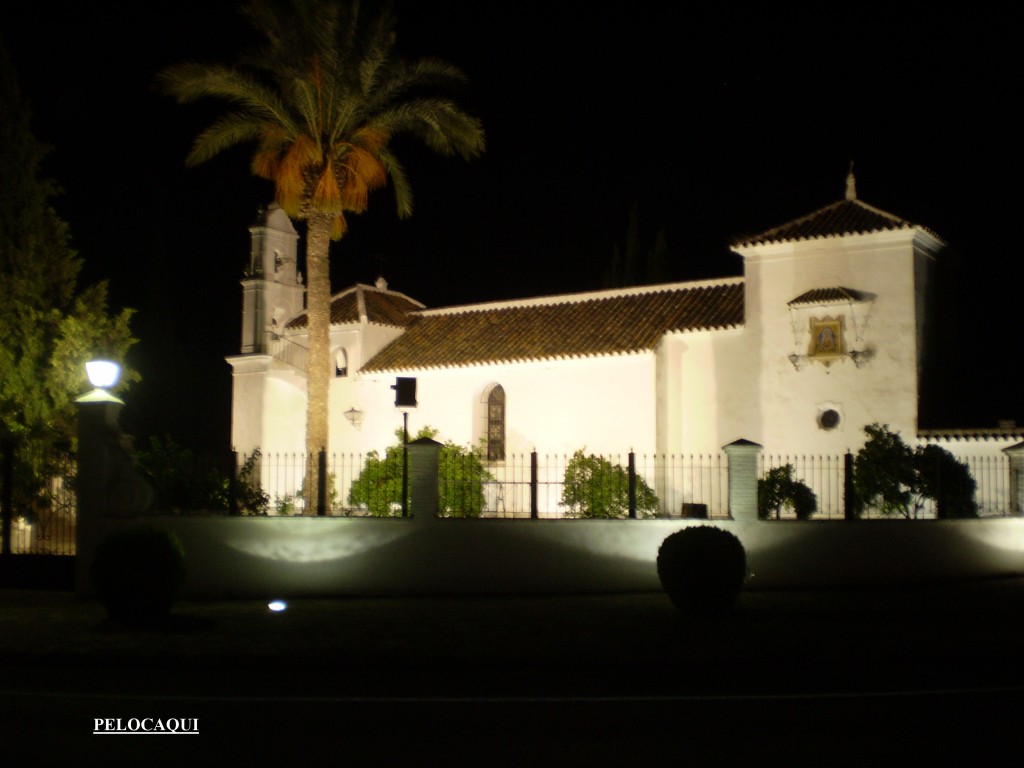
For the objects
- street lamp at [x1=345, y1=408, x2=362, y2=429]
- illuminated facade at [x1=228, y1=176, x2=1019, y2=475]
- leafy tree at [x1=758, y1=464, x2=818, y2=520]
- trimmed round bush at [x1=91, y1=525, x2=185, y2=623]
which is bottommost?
trimmed round bush at [x1=91, y1=525, x2=185, y2=623]

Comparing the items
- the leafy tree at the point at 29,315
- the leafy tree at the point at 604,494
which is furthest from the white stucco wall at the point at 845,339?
the leafy tree at the point at 29,315

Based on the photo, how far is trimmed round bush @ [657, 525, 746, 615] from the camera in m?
14.4

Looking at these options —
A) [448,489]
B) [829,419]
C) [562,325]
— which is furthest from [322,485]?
[562,325]

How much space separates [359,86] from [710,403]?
12.1 m

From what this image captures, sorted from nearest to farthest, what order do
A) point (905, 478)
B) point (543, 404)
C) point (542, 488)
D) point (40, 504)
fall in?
point (40, 504), point (905, 478), point (542, 488), point (543, 404)

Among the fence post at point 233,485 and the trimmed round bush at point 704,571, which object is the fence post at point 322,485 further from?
the trimmed round bush at point 704,571

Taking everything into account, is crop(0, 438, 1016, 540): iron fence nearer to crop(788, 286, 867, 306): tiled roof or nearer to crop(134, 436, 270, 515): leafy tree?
crop(134, 436, 270, 515): leafy tree

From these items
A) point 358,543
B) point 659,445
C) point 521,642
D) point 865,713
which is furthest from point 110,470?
point 659,445

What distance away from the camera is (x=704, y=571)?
14.4m

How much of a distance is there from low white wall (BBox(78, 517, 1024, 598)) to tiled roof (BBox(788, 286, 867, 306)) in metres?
9.73

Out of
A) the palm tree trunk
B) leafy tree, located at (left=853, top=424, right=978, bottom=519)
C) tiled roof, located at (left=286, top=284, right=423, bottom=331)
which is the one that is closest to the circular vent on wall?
leafy tree, located at (left=853, top=424, right=978, bottom=519)

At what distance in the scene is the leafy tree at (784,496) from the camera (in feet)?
72.5

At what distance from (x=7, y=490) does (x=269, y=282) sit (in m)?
20.0

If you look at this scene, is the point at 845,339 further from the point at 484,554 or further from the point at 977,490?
the point at 484,554
